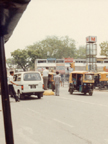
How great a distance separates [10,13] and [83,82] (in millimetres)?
17469

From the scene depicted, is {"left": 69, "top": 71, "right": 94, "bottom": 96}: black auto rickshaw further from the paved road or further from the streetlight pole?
the streetlight pole

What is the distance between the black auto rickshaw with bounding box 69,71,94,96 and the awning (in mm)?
16883

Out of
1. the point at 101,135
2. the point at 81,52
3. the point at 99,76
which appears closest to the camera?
the point at 101,135

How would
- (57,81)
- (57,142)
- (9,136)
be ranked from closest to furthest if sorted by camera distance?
(9,136)
(57,142)
(57,81)

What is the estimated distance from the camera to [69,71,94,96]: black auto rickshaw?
1977 cm

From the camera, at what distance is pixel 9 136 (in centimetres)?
270

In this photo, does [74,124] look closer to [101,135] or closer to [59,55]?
[101,135]

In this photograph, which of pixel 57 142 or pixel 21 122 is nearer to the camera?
pixel 57 142

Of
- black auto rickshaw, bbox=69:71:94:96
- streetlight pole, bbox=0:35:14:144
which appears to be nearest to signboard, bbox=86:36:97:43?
black auto rickshaw, bbox=69:71:94:96

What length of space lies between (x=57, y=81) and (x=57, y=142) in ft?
43.5

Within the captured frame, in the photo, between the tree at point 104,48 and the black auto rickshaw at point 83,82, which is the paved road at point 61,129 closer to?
the black auto rickshaw at point 83,82

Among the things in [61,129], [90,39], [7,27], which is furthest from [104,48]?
[7,27]

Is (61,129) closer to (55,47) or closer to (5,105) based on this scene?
(5,105)

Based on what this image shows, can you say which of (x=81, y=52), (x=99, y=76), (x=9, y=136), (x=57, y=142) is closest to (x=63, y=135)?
(x=57, y=142)
